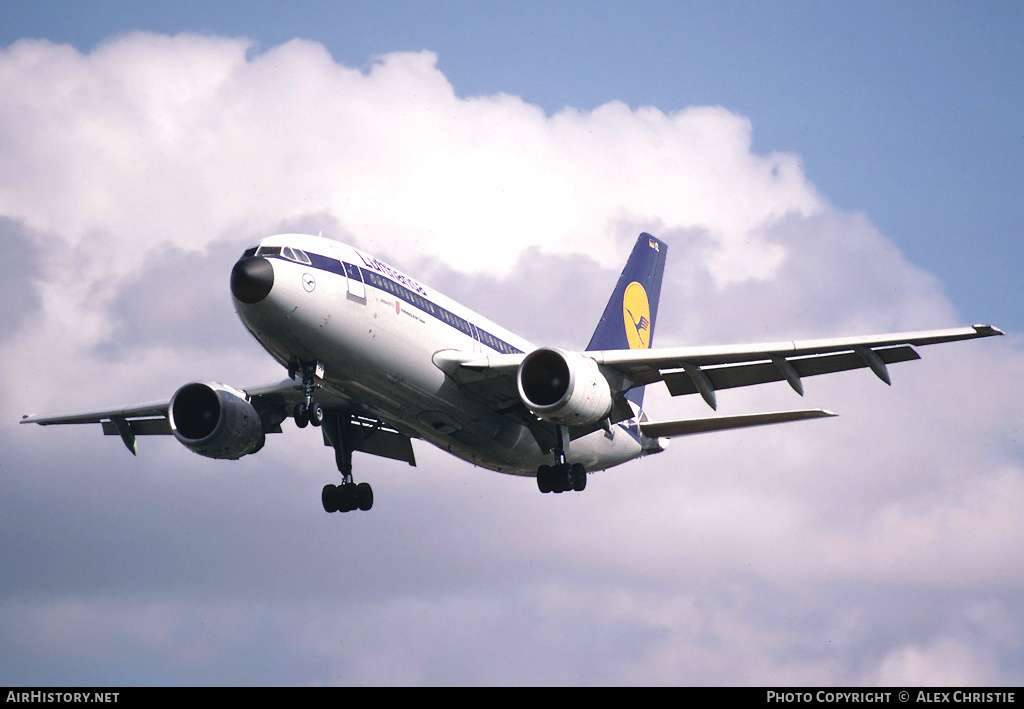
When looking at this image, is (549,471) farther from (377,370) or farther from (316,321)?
(316,321)

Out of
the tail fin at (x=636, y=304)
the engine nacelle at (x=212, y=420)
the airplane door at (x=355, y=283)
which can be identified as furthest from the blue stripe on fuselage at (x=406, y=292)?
the tail fin at (x=636, y=304)

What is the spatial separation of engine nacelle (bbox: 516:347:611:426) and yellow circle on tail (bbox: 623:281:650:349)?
1055 cm

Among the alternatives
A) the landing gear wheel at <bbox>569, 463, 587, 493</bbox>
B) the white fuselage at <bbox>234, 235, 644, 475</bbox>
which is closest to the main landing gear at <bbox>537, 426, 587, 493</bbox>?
the landing gear wheel at <bbox>569, 463, 587, 493</bbox>

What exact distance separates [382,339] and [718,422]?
11088 mm

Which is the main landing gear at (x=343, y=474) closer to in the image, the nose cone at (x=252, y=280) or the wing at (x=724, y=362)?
the wing at (x=724, y=362)

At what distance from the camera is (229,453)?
31875mm

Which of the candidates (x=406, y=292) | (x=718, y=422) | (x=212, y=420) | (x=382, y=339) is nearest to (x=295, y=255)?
(x=382, y=339)

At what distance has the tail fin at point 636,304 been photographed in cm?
3847

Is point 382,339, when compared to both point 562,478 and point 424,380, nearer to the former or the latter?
point 424,380

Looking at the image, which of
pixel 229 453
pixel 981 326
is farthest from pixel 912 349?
pixel 229 453

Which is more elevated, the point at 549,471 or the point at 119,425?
the point at 119,425
